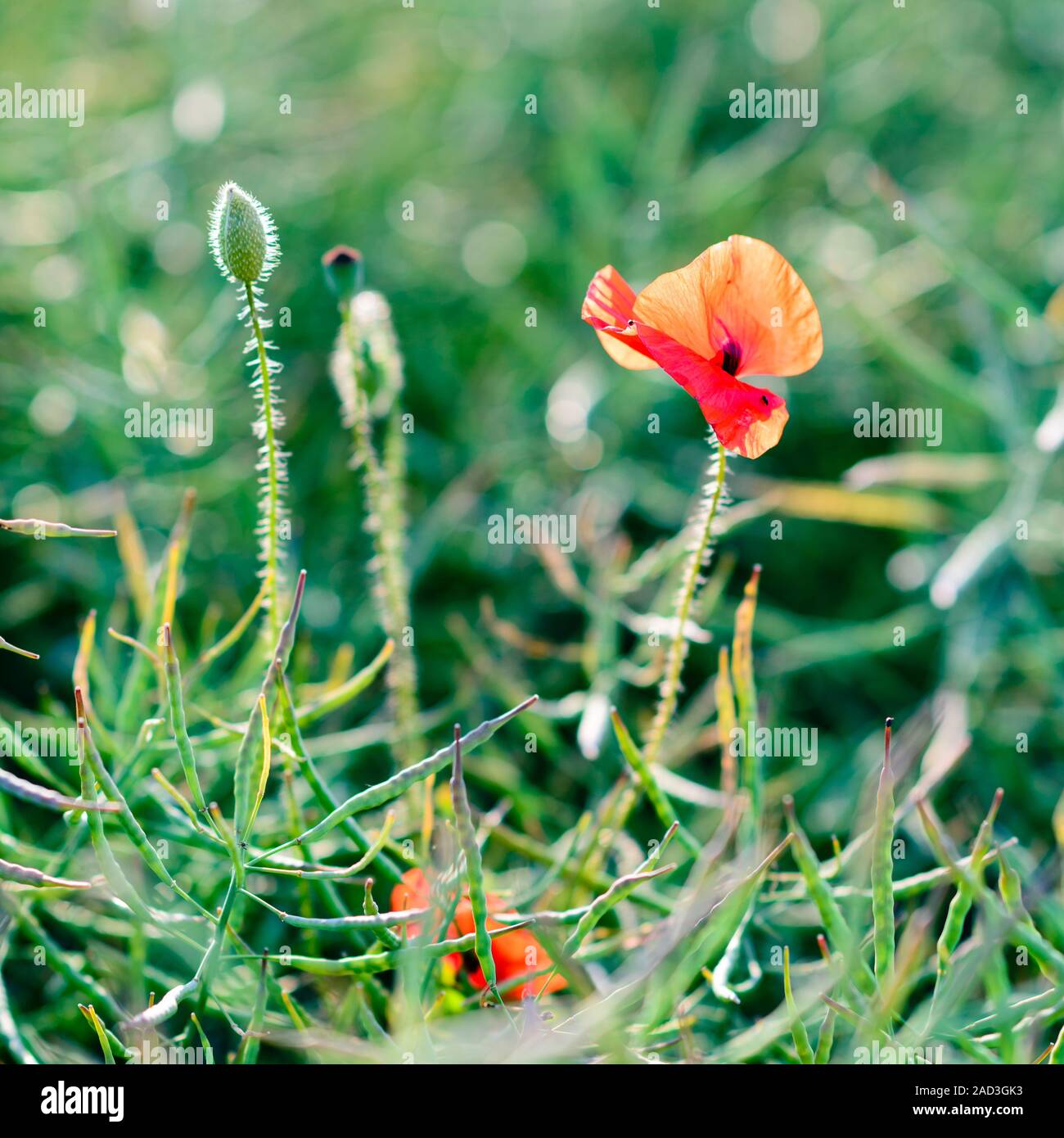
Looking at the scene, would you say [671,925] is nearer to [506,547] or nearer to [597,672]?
[597,672]

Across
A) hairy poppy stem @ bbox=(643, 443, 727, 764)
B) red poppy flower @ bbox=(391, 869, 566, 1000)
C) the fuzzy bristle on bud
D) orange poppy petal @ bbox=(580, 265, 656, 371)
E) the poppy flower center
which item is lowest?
red poppy flower @ bbox=(391, 869, 566, 1000)

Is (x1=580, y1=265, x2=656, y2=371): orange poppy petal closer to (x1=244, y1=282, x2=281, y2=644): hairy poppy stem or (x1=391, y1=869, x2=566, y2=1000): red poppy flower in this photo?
(x1=244, y1=282, x2=281, y2=644): hairy poppy stem

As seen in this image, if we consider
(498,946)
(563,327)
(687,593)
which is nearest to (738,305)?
(687,593)

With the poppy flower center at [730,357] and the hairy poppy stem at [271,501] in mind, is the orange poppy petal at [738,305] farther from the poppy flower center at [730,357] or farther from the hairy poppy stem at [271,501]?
the hairy poppy stem at [271,501]

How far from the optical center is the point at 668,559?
804mm

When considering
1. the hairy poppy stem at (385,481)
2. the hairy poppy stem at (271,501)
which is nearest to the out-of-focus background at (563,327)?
the hairy poppy stem at (385,481)

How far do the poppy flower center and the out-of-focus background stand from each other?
30 cm

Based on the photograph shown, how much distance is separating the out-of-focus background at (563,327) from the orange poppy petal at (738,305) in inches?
12.9

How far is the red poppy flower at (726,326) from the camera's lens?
56 cm

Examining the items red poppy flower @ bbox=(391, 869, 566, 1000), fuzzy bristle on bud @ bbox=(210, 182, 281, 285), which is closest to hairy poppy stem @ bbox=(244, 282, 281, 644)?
fuzzy bristle on bud @ bbox=(210, 182, 281, 285)

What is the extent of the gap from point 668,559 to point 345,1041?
42 centimetres

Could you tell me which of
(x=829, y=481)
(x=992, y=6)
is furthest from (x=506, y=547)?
(x=992, y=6)

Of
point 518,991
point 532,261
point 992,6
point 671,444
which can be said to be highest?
point 992,6

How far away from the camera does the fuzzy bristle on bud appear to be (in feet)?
1.85
